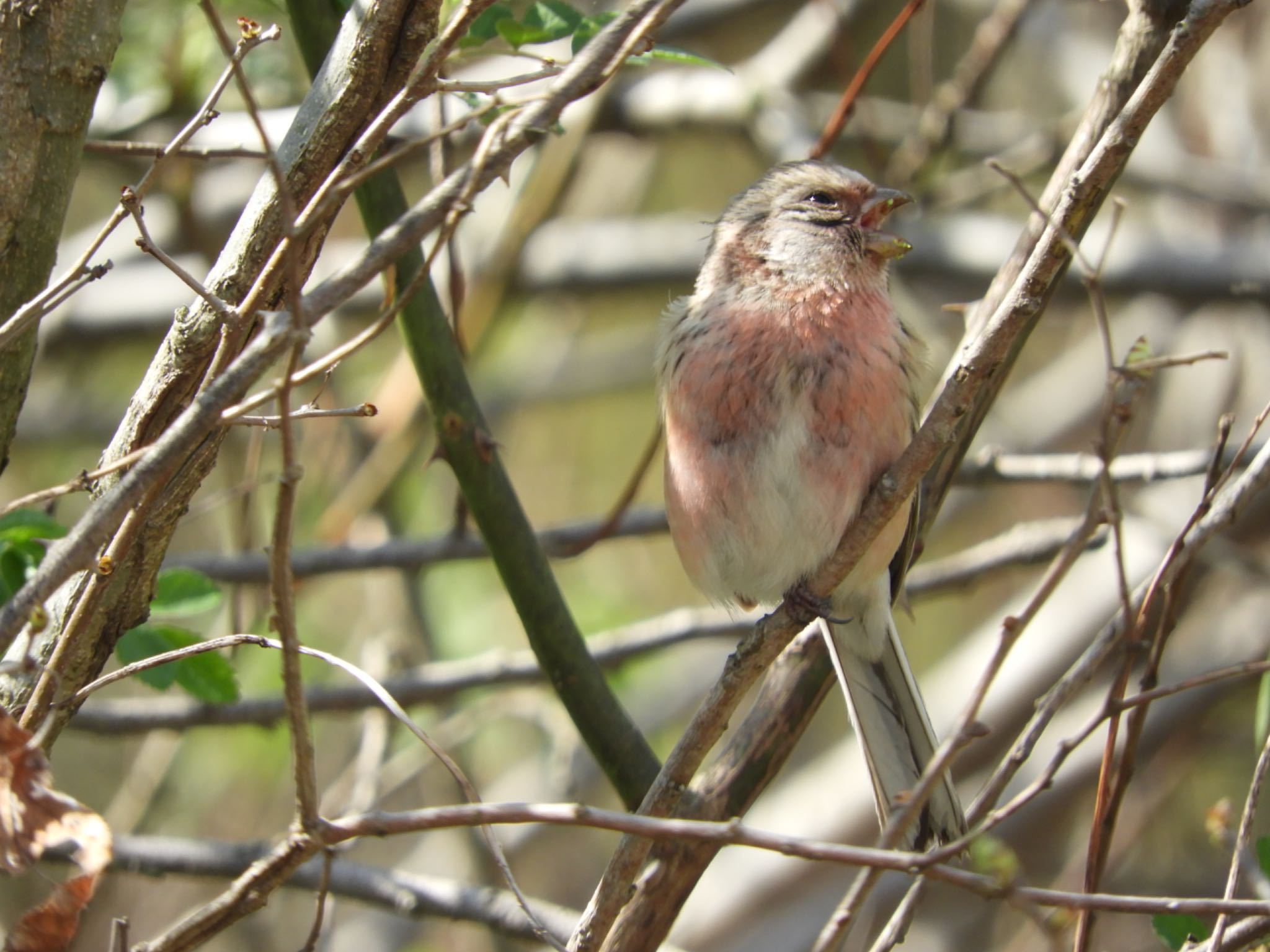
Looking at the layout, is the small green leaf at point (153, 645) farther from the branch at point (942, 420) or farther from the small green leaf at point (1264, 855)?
the small green leaf at point (1264, 855)

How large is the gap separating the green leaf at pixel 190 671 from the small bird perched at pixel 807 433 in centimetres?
124

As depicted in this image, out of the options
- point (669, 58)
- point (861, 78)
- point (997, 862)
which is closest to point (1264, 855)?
point (997, 862)

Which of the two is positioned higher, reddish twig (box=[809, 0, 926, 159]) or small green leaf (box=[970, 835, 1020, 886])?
reddish twig (box=[809, 0, 926, 159])

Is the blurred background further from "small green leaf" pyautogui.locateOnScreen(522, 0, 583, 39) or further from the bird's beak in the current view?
"small green leaf" pyautogui.locateOnScreen(522, 0, 583, 39)

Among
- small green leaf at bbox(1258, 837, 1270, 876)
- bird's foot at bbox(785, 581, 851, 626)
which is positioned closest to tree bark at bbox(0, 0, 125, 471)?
bird's foot at bbox(785, 581, 851, 626)

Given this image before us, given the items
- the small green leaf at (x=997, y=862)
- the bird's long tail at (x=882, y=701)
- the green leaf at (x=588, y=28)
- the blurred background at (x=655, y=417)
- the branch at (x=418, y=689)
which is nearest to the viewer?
the small green leaf at (x=997, y=862)

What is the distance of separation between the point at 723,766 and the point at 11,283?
1928mm

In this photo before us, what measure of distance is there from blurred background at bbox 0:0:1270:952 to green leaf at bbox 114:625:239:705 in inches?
80.5

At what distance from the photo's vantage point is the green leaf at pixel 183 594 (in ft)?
9.38

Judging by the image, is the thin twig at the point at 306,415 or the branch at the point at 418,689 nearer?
the thin twig at the point at 306,415

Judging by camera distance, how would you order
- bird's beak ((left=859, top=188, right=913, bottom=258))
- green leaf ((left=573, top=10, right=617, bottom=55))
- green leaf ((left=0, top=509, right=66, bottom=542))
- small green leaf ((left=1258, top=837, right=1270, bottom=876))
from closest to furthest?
green leaf ((left=0, top=509, right=66, bottom=542)) → small green leaf ((left=1258, top=837, right=1270, bottom=876)) → green leaf ((left=573, top=10, right=617, bottom=55)) → bird's beak ((left=859, top=188, right=913, bottom=258))

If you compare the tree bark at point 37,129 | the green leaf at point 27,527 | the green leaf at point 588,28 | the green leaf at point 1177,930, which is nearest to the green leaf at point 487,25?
the green leaf at point 588,28

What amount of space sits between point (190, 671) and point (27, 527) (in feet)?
1.59

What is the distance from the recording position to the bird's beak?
12.2 feet
